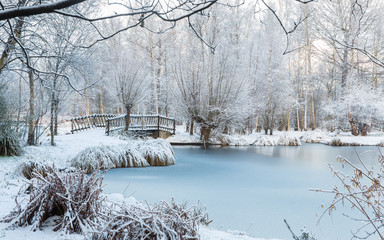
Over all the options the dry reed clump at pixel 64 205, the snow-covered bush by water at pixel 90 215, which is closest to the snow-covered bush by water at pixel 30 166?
the snow-covered bush by water at pixel 90 215

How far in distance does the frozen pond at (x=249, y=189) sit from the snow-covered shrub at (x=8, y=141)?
7.55 ft

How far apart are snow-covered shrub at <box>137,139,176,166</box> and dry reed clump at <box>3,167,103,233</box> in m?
6.37

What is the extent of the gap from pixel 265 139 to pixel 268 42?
7.38 m

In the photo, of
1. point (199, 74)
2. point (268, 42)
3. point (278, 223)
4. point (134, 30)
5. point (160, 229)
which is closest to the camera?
point (160, 229)

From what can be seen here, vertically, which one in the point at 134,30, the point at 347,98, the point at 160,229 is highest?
the point at 134,30

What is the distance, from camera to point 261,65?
19.5m

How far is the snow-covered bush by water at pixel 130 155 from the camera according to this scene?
285 inches

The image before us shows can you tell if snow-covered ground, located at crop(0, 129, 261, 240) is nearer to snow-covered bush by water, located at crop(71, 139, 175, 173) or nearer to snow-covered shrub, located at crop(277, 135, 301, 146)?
snow-covered bush by water, located at crop(71, 139, 175, 173)

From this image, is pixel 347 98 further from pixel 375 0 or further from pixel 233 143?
pixel 233 143

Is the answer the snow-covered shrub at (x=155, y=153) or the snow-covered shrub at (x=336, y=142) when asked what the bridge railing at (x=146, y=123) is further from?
the snow-covered shrub at (x=336, y=142)

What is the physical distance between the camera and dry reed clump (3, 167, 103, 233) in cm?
200

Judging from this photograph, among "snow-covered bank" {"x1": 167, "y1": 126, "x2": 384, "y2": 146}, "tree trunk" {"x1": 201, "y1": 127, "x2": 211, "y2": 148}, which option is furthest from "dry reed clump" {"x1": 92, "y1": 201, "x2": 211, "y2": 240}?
"snow-covered bank" {"x1": 167, "y1": 126, "x2": 384, "y2": 146}

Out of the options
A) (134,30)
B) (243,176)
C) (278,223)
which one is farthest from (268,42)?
(278,223)

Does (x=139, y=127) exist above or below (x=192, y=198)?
above
